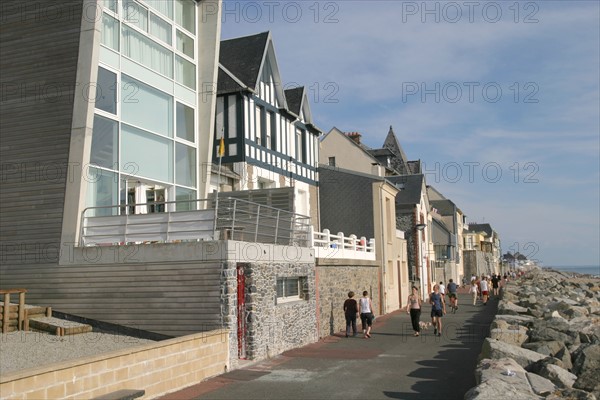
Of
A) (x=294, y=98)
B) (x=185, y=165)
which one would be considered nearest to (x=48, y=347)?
(x=185, y=165)

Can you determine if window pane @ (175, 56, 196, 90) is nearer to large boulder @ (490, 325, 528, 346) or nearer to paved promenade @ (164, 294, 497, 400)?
paved promenade @ (164, 294, 497, 400)

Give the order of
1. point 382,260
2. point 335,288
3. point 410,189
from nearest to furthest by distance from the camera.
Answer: point 335,288 < point 382,260 < point 410,189

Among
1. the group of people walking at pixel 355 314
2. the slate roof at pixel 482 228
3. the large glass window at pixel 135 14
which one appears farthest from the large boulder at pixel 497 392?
the slate roof at pixel 482 228

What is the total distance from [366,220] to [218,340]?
17.1 m

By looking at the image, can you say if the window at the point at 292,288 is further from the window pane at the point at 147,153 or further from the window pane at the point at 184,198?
the window pane at the point at 147,153

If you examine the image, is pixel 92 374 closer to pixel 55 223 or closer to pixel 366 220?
pixel 55 223

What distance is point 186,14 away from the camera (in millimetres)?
18656

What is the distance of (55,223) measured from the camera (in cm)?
1412

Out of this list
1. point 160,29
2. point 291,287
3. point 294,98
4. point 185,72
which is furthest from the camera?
point 294,98

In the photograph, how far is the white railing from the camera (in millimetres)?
19173

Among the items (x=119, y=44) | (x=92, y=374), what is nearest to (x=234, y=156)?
(x=119, y=44)

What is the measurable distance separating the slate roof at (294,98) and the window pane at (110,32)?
39.4ft

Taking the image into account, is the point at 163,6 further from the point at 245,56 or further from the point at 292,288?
the point at 292,288

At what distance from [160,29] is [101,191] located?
17.1 feet
